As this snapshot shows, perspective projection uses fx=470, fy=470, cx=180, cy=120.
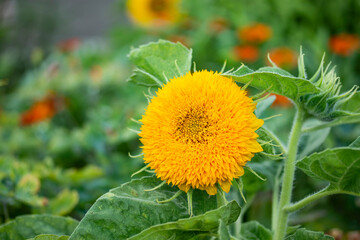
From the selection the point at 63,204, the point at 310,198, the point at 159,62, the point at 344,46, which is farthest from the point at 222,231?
the point at 344,46

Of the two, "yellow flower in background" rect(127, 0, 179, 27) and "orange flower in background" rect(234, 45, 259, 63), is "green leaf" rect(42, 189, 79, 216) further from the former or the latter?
"yellow flower in background" rect(127, 0, 179, 27)

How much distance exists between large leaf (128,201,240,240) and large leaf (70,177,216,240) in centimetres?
4

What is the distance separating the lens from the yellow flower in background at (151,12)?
3.07 m

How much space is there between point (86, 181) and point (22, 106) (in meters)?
0.90

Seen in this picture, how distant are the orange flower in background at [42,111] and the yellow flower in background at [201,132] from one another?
114 cm

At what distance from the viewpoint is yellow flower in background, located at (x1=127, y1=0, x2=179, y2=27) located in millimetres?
3066

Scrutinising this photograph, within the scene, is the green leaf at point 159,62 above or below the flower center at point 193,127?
above

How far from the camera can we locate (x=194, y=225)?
63 cm

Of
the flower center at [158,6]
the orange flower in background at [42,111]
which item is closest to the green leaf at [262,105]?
the orange flower in background at [42,111]

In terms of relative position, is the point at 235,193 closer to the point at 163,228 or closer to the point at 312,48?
the point at 163,228

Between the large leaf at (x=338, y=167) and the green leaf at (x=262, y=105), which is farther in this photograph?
Result: the green leaf at (x=262, y=105)

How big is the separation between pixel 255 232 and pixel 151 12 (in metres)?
2.49

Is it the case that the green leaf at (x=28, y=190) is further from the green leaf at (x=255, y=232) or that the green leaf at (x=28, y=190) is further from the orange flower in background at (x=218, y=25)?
the orange flower in background at (x=218, y=25)

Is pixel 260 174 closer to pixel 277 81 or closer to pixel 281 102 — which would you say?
pixel 277 81
